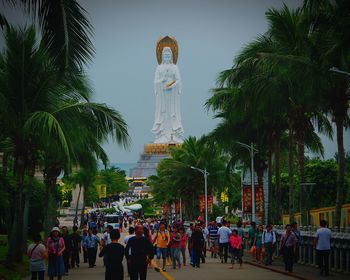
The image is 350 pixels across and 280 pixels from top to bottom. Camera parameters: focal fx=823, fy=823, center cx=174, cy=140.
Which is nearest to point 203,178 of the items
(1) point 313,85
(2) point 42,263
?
(1) point 313,85

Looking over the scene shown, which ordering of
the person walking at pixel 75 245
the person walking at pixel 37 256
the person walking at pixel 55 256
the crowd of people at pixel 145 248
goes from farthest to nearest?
the person walking at pixel 75 245 → the person walking at pixel 55 256 → the person walking at pixel 37 256 → the crowd of people at pixel 145 248

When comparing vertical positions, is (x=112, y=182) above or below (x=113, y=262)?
above

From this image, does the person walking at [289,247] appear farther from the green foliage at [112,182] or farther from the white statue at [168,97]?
the green foliage at [112,182]

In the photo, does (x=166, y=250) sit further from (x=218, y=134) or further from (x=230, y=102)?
(x=218, y=134)

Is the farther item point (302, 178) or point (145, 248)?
point (302, 178)

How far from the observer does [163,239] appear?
26141 mm

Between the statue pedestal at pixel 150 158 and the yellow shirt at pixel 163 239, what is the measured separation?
93.2 metres

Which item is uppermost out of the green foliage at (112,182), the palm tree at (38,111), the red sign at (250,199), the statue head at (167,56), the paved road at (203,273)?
the statue head at (167,56)

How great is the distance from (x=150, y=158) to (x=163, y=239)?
10642 centimetres

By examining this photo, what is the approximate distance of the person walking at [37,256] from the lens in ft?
54.9

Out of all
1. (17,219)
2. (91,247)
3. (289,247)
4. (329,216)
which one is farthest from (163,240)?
(329,216)

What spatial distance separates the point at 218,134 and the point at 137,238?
23.9m

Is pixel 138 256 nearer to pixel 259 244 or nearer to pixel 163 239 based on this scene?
pixel 163 239

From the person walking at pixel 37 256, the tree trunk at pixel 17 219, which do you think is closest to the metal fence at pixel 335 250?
the person walking at pixel 37 256
